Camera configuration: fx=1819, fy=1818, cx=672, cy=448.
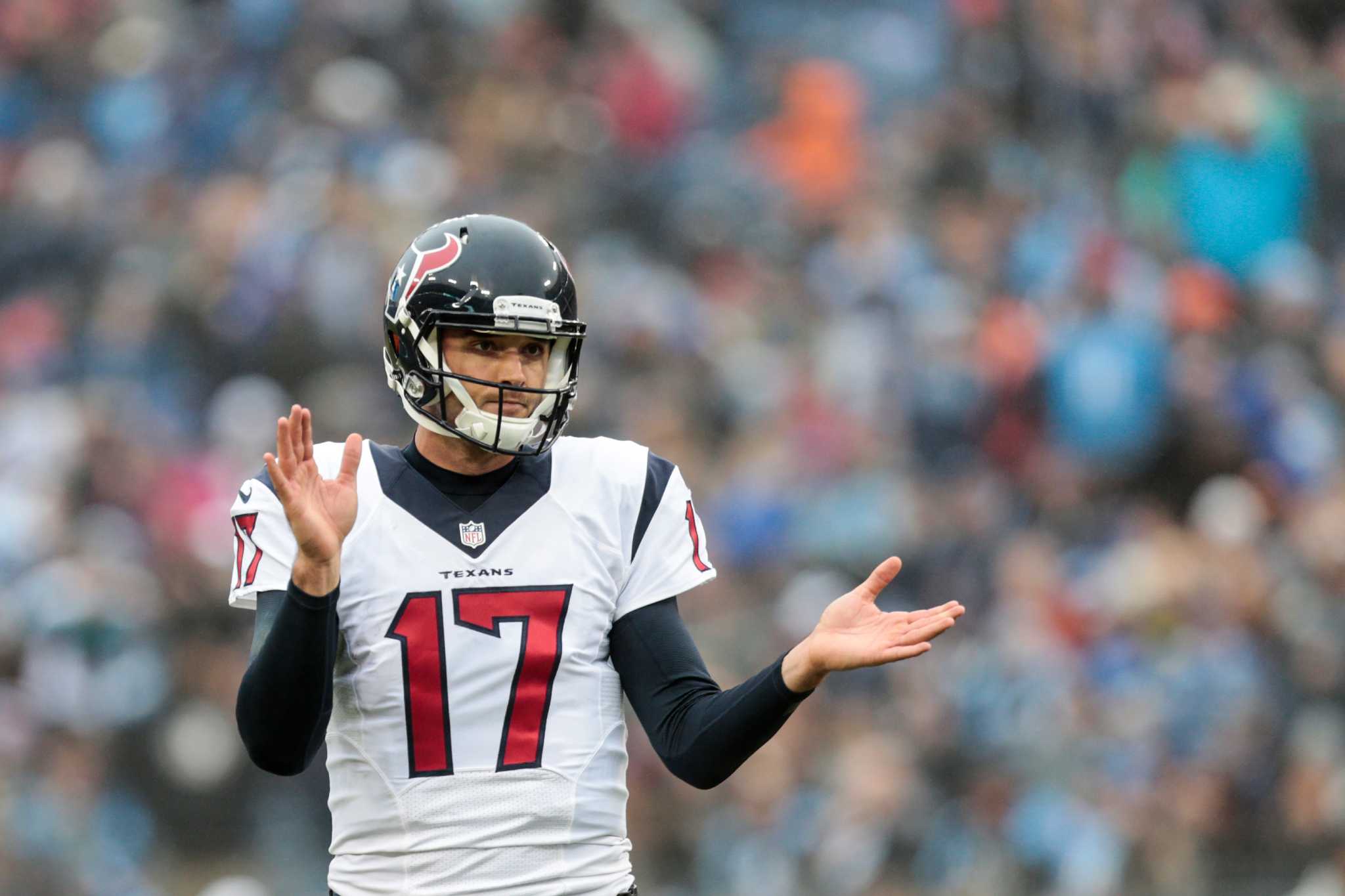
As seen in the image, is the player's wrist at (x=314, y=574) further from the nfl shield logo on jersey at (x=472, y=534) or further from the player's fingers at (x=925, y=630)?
the player's fingers at (x=925, y=630)

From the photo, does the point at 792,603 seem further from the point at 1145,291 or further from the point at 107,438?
the point at 107,438

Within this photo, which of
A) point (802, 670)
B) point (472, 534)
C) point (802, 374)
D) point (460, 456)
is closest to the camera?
point (802, 670)

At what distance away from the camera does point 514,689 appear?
323 centimetres

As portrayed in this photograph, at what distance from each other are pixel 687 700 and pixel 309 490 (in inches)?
30.8

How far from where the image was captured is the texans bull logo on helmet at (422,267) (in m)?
3.46

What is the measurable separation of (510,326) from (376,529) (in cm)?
45

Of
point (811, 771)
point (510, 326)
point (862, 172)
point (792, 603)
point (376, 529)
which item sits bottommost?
point (811, 771)

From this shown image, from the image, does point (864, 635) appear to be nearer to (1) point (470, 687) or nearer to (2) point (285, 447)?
(1) point (470, 687)

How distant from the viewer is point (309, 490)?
306 centimetres

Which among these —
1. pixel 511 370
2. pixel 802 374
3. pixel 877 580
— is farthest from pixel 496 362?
pixel 802 374

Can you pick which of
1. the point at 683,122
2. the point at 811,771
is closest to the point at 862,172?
the point at 683,122

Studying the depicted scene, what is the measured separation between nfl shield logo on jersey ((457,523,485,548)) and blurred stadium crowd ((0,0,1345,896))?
408cm

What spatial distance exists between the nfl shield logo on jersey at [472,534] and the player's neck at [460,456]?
14 centimetres

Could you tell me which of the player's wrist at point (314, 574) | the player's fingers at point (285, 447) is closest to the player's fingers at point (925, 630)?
the player's wrist at point (314, 574)
